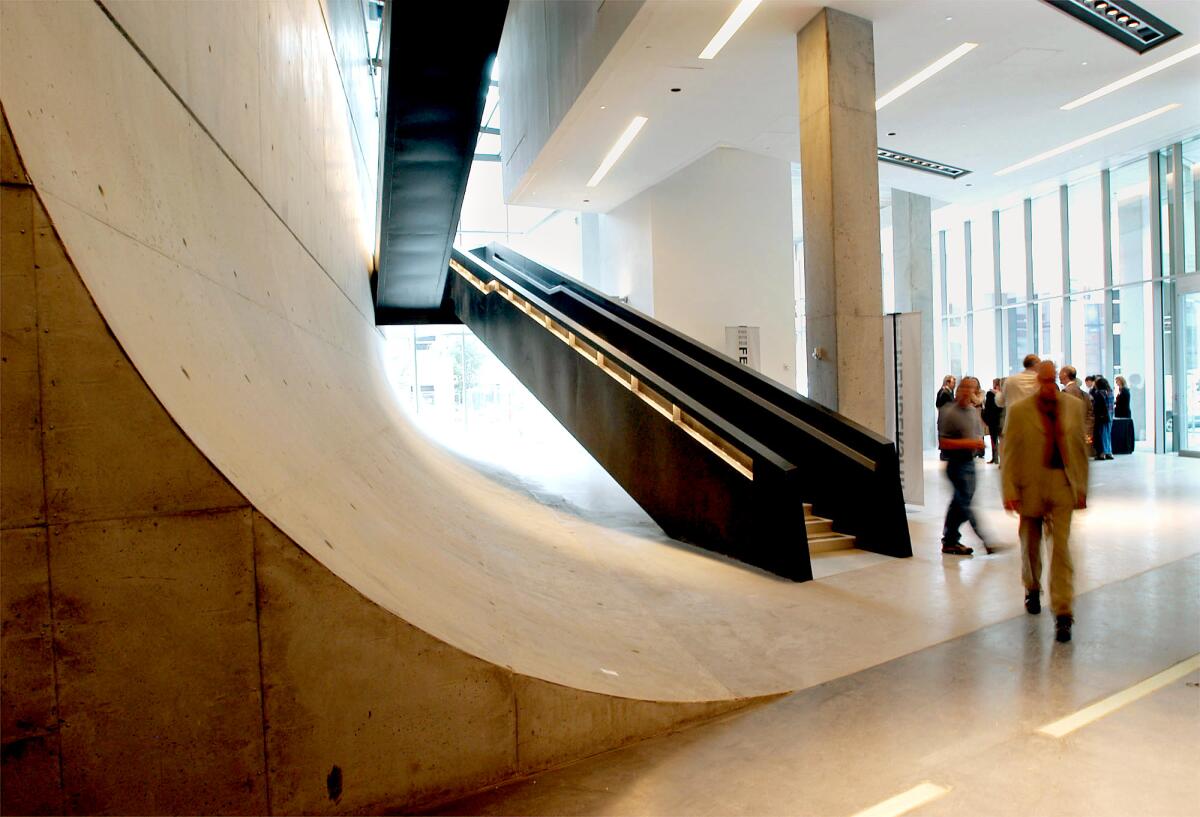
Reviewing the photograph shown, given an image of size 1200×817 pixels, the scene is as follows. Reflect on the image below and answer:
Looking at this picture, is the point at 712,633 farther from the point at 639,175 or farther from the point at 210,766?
the point at 639,175

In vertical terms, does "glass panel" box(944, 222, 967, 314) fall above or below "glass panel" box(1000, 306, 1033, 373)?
above

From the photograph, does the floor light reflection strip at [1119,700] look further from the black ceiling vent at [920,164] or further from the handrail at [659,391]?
the black ceiling vent at [920,164]

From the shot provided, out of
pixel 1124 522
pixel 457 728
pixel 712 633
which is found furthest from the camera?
pixel 1124 522

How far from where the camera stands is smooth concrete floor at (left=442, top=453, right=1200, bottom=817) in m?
2.30

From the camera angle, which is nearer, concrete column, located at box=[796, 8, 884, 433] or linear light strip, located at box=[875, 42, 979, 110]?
concrete column, located at box=[796, 8, 884, 433]

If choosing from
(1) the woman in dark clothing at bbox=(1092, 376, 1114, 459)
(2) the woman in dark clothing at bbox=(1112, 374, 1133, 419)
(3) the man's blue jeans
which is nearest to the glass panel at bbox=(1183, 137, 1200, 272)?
(2) the woman in dark clothing at bbox=(1112, 374, 1133, 419)

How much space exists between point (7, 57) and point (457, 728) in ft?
7.47

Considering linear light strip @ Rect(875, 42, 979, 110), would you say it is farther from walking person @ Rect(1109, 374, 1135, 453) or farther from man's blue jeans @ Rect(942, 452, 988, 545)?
walking person @ Rect(1109, 374, 1135, 453)

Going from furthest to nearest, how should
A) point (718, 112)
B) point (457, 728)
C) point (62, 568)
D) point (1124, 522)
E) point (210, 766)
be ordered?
point (718, 112), point (1124, 522), point (457, 728), point (210, 766), point (62, 568)

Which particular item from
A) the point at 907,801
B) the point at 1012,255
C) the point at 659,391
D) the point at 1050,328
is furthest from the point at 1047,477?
the point at 1012,255

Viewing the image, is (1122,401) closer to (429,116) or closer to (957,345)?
(957,345)

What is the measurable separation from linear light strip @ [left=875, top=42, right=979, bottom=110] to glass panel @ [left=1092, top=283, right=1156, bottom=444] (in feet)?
27.8

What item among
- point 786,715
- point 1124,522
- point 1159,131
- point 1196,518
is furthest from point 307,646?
point 1159,131

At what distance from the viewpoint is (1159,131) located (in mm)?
12344
